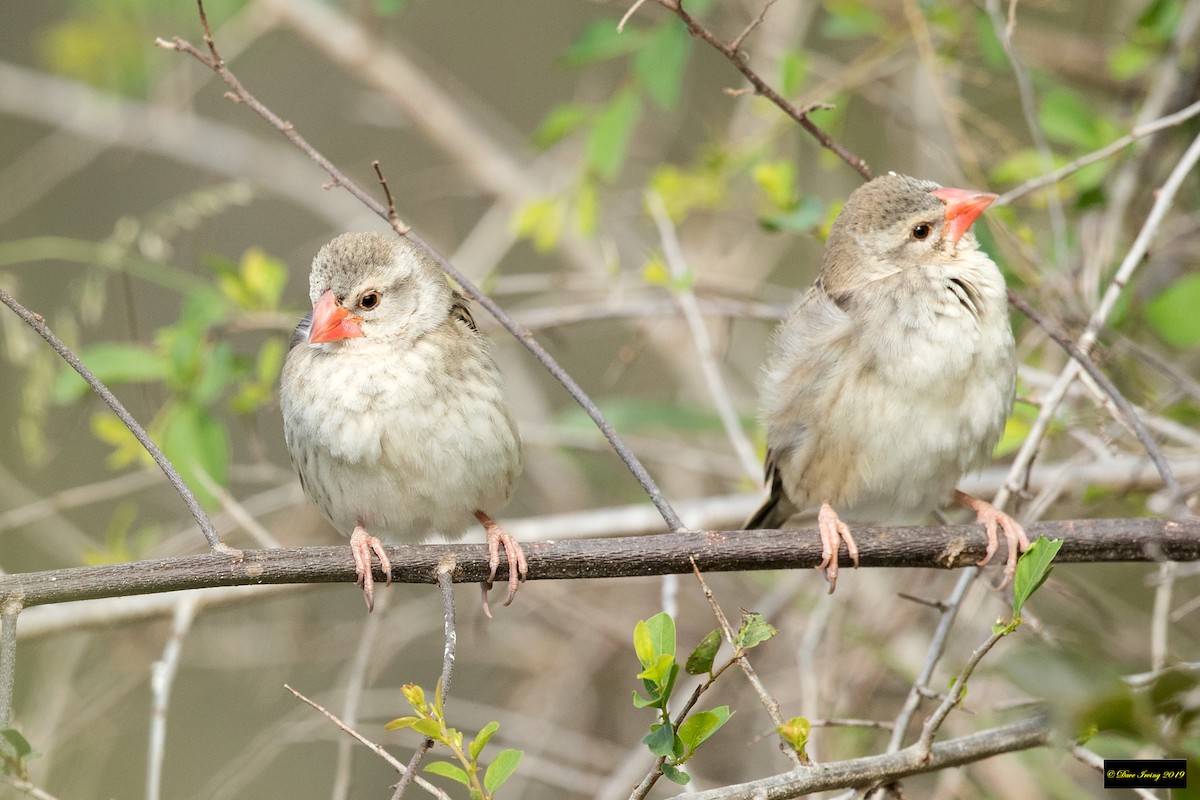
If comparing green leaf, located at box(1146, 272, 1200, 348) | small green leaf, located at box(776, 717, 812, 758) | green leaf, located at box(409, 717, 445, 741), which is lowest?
green leaf, located at box(409, 717, 445, 741)

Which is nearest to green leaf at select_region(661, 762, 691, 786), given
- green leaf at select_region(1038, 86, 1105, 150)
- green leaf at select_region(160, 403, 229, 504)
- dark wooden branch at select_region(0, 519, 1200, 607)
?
dark wooden branch at select_region(0, 519, 1200, 607)

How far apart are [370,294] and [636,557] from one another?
1.28 meters

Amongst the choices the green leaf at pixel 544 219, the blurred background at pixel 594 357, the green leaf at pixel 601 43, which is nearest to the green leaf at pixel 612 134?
the blurred background at pixel 594 357

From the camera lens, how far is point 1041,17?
20.7 ft

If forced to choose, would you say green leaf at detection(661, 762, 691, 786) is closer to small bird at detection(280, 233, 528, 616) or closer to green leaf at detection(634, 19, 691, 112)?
small bird at detection(280, 233, 528, 616)

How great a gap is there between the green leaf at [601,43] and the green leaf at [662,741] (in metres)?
2.60

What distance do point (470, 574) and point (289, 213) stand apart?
558 cm

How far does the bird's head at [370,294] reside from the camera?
3.44 m

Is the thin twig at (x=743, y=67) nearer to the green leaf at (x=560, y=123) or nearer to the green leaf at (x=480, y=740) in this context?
the green leaf at (x=480, y=740)

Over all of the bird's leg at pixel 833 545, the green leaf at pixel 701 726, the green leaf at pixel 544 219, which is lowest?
the green leaf at pixel 701 726

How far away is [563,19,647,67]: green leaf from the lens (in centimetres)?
411

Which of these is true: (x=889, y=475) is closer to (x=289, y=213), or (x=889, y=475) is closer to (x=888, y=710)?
(x=888, y=710)

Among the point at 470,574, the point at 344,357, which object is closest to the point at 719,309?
the point at 344,357

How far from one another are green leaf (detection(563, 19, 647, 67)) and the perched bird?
1.02 m
